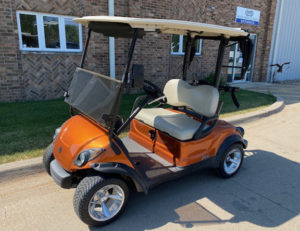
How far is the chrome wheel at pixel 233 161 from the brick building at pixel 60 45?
444 cm

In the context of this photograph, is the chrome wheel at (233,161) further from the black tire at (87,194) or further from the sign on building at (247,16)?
the sign on building at (247,16)

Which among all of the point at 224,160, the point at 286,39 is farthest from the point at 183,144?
the point at 286,39

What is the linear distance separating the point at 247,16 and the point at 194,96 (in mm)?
9875

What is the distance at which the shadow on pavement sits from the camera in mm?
2658

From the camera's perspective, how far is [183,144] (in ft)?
9.71

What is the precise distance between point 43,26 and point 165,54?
4.09m

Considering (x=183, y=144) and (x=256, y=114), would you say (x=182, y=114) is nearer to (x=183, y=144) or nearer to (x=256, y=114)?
(x=183, y=144)

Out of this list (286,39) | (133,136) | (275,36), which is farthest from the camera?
(286,39)

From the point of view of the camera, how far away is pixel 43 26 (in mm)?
6766

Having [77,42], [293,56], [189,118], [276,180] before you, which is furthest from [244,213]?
[293,56]

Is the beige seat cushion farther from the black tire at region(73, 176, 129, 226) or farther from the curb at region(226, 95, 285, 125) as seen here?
the curb at region(226, 95, 285, 125)

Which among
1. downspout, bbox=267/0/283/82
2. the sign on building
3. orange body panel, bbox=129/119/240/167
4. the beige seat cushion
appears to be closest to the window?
the sign on building

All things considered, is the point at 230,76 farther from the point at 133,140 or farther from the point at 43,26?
the point at 133,140

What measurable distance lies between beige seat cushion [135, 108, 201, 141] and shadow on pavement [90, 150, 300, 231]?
2.50 ft
